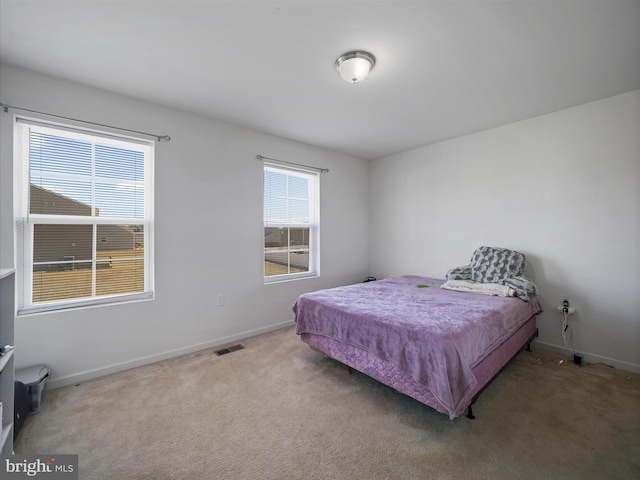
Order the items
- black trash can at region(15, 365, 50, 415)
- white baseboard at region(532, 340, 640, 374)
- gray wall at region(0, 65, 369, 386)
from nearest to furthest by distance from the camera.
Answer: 1. black trash can at region(15, 365, 50, 415)
2. gray wall at region(0, 65, 369, 386)
3. white baseboard at region(532, 340, 640, 374)

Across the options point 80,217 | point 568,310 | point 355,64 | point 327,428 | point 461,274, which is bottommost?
point 327,428

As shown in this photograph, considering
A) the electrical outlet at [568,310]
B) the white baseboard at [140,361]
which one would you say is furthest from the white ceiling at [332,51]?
the white baseboard at [140,361]

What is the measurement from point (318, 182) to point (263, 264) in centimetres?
147

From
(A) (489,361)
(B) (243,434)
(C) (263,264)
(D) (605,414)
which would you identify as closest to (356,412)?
(B) (243,434)

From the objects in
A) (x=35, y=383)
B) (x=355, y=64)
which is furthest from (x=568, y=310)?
(x=35, y=383)

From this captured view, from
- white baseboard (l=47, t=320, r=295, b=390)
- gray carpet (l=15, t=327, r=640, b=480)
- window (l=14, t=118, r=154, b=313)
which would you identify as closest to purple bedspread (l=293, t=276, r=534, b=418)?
gray carpet (l=15, t=327, r=640, b=480)

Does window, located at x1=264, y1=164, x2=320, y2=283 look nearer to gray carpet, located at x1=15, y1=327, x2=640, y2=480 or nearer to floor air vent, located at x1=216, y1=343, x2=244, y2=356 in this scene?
floor air vent, located at x1=216, y1=343, x2=244, y2=356

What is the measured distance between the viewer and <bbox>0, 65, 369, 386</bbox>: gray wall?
218 centimetres

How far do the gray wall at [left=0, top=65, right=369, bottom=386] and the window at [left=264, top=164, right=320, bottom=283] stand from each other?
16cm

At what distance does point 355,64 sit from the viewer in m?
1.97

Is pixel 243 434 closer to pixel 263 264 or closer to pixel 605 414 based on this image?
pixel 263 264

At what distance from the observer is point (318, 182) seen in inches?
159

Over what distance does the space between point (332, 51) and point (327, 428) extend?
100 inches

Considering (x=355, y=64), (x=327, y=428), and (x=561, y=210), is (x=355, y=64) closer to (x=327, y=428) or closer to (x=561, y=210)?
(x=327, y=428)
